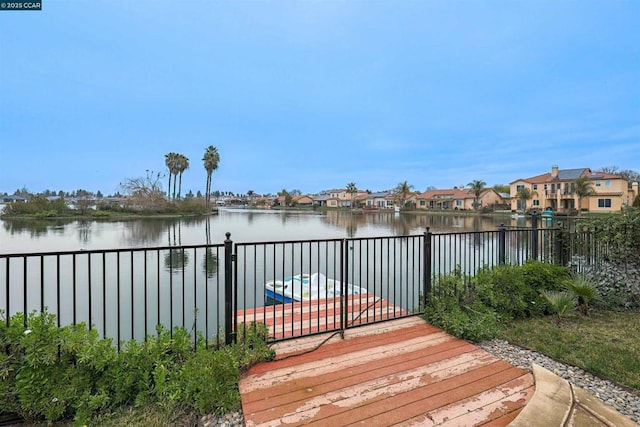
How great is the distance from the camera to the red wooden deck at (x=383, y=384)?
2057mm

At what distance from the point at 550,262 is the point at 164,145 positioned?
63.5m

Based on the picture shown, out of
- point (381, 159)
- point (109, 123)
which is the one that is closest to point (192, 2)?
point (109, 123)

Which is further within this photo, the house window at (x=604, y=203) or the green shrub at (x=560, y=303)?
the house window at (x=604, y=203)

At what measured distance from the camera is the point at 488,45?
734 inches

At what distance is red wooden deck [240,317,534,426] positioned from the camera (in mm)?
2057

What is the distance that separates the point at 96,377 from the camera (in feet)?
7.22

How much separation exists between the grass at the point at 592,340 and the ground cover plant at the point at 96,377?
3.17m

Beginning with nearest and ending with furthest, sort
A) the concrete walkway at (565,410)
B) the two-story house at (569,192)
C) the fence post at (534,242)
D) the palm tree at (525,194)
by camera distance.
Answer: the concrete walkway at (565,410), the fence post at (534,242), the two-story house at (569,192), the palm tree at (525,194)

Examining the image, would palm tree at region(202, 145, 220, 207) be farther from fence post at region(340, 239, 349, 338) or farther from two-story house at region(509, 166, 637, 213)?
fence post at region(340, 239, 349, 338)

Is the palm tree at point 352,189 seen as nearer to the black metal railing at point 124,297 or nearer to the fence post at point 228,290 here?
the black metal railing at point 124,297

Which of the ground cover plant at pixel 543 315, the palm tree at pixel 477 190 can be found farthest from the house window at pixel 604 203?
the ground cover plant at pixel 543 315

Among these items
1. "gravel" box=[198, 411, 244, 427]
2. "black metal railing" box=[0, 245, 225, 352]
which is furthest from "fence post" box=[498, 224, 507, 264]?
"black metal railing" box=[0, 245, 225, 352]

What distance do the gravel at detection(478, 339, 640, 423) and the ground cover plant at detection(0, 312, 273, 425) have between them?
2625 mm

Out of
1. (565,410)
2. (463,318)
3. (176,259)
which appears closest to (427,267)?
(463,318)
